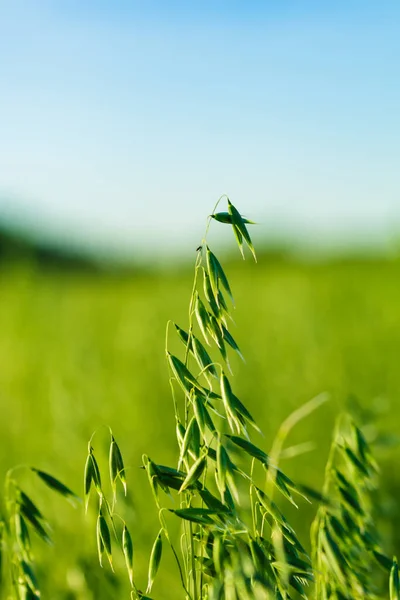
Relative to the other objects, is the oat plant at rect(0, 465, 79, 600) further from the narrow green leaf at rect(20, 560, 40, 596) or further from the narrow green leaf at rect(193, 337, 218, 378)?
the narrow green leaf at rect(193, 337, 218, 378)

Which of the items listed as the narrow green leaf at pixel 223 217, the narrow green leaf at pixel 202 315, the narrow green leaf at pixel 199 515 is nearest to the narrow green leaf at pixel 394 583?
the narrow green leaf at pixel 199 515

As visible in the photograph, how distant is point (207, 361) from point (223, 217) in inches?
9.2

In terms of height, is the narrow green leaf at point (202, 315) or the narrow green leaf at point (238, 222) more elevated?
the narrow green leaf at point (238, 222)

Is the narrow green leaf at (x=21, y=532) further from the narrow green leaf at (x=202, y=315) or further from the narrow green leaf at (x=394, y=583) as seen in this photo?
the narrow green leaf at (x=394, y=583)

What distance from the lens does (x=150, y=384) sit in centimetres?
462

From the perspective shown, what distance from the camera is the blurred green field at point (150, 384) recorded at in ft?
8.48

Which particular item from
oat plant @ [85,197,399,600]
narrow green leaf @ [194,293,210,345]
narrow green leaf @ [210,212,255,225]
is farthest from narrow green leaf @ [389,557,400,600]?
narrow green leaf @ [210,212,255,225]

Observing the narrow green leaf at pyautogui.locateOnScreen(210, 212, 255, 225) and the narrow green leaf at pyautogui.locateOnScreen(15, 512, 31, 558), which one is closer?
the narrow green leaf at pyautogui.locateOnScreen(210, 212, 255, 225)

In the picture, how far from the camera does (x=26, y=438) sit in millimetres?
4289

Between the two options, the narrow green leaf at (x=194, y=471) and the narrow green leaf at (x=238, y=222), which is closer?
the narrow green leaf at (x=194, y=471)

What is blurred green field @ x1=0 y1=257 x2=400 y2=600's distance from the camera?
8.48 ft

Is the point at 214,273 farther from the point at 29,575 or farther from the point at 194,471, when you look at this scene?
the point at 29,575

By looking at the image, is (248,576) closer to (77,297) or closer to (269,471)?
(269,471)

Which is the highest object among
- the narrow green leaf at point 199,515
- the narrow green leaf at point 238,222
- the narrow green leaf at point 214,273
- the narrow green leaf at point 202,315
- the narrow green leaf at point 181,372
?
the narrow green leaf at point 238,222
